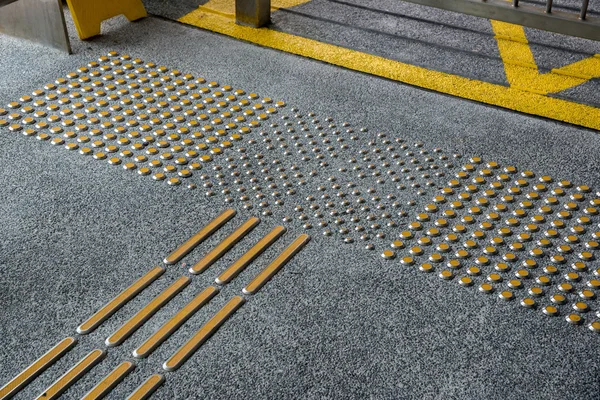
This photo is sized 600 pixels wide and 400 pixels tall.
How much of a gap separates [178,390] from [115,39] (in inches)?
79.5

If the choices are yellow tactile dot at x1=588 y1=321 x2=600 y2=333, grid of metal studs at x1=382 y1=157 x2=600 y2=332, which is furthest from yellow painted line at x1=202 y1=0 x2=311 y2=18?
yellow tactile dot at x1=588 y1=321 x2=600 y2=333

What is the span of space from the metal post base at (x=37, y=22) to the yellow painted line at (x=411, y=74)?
2.07 feet

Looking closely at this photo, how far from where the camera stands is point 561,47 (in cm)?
319

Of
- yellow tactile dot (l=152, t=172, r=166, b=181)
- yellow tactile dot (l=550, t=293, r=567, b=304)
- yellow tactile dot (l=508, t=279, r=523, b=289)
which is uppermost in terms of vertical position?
yellow tactile dot (l=152, t=172, r=166, b=181)

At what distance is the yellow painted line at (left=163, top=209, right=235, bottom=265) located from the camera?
6.54 feet

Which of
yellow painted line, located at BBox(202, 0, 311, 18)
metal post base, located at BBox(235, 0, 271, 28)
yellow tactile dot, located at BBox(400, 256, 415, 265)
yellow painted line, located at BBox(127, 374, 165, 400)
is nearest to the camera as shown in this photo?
yellow painted line, located at BBox(127, 374, 165, 400)

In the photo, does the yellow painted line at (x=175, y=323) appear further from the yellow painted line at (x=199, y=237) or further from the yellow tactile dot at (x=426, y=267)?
the yellow tactile dot at (x=426, y=267)

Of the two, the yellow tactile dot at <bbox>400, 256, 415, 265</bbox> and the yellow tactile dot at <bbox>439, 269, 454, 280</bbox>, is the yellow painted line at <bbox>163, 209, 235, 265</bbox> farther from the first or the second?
the yellow tactile dot at <bbox>439, 269, 454, 280</bbox>

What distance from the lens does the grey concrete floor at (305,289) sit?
1658 millimetres

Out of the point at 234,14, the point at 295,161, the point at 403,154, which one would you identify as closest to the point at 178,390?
the point at 295,161

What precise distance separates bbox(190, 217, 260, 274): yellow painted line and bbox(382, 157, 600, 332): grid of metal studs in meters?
0.41

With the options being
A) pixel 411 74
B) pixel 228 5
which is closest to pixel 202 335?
pixel 411 74

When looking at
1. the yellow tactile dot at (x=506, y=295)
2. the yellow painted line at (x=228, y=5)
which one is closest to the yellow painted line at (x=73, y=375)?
the yellow tactile dot at (x=506, y=295)

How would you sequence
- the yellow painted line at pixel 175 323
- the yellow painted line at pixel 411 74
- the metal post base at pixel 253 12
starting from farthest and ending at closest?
1. the metal post base at pixel 253 12
2. the yellow painted line at pixel 411 74
3. the yellow painted line at pixel 175 323
